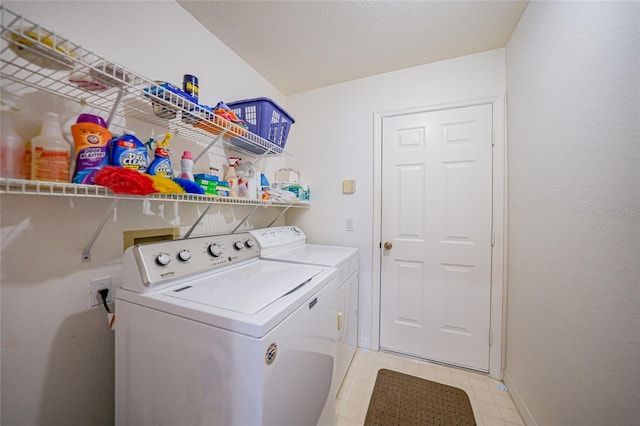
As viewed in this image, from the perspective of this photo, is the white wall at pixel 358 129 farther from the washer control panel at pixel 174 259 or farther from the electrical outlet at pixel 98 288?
the electrical outlet at pixel 98 288

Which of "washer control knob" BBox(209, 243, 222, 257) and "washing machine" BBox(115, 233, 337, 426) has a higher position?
"washer control knob" BBox(209, 243, 222, 257)

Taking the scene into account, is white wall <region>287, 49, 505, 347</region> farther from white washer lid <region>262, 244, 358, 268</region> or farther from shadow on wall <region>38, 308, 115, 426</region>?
shadow on wall <region>38, 308, 115, 426</region>

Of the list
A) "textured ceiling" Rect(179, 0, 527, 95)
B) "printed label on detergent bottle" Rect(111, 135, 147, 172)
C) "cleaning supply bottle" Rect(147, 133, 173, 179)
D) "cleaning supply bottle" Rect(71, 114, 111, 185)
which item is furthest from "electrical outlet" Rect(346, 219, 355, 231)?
"cleaning supply bottle" Rect(71, 114, 111, 185)

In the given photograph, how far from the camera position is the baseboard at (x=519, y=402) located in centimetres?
128

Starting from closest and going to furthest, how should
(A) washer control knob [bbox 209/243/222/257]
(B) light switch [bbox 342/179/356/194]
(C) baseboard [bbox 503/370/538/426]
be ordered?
(A) washer control knob [bbox 209/243/222/257], (C) baseboard [bbox 503/370/538/426], (B) light switch [bbox 342/179/356/194]

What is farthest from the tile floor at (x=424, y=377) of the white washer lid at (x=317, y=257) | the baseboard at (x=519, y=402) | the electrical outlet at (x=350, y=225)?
the electrical outlet at (x=350, y=225)

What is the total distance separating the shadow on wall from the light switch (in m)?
1.78

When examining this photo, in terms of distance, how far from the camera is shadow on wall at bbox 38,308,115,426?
88 cm

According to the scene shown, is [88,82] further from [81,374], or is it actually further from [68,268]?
[81,374]

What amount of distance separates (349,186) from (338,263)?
0.91m

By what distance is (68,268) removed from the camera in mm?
917

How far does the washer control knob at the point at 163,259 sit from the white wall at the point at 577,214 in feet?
5.42

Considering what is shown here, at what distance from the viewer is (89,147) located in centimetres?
80

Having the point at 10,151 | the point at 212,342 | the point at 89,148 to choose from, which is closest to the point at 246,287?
the point at 212,342
